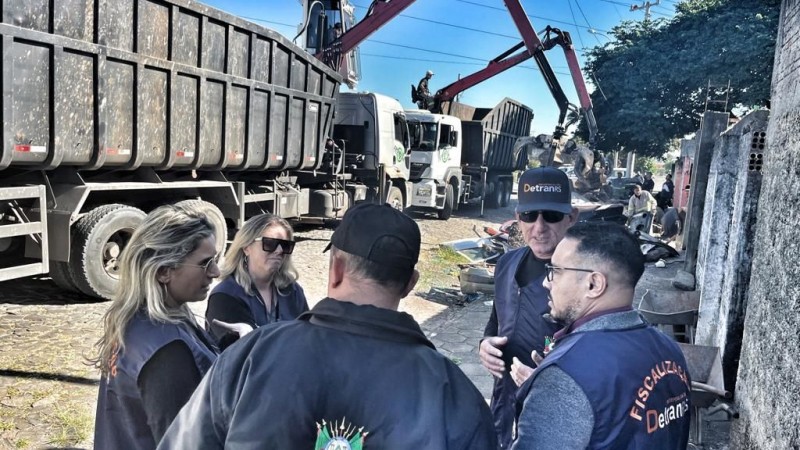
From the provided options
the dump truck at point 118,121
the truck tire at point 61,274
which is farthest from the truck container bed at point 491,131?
the truck tire at point 61,274

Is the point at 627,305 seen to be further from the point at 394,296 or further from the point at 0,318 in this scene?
the point at 0,318

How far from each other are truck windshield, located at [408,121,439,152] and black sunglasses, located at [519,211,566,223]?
39.7 ft

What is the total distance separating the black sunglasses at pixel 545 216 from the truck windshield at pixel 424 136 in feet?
39.7

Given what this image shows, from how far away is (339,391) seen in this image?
1140 millimetres

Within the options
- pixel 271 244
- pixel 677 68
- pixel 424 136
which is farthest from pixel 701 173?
pixel 677 68

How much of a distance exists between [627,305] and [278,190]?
846 centimetres

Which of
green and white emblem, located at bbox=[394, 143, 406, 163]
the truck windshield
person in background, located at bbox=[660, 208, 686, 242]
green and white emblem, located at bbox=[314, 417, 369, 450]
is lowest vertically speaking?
person in background, located at bbox=[660, 208, 686, 242]

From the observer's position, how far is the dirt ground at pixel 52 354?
3.64m

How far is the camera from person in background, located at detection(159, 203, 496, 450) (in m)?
1.13

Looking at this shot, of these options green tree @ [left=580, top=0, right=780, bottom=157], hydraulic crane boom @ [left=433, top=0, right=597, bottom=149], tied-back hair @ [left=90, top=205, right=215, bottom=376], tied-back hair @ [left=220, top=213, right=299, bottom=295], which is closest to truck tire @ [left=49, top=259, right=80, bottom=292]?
tied-back hair @ [left=220, top=213, right=299, bottom=295]

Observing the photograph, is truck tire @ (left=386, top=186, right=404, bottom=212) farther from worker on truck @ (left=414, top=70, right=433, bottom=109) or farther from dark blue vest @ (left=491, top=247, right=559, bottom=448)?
dark blue vest @ (left=491, top=247, right=559, bottom=448)

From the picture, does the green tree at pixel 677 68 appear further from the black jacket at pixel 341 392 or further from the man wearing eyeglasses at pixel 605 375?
the black jacket at pixel 341 392

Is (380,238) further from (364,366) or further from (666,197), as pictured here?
(666,197)

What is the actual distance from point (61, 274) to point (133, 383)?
520 cm
